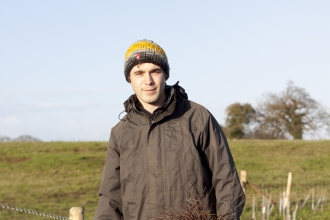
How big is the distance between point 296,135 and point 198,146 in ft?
154

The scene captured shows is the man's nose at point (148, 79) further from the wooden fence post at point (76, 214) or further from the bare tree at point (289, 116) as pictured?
the bare tree at point (289, 116)

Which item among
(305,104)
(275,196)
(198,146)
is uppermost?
(305,104)

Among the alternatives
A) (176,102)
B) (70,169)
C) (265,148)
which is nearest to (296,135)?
(265,148)

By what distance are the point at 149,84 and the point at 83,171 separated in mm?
21113

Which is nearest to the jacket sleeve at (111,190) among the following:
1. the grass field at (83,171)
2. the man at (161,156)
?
the man at (161,156)

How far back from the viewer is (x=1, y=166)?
25359 millimetres

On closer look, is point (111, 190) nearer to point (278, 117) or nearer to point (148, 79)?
point (148, 79)

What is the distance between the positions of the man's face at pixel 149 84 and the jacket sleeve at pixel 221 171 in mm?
298

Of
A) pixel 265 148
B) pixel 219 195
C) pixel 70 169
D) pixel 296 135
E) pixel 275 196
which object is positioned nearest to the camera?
pixel 219 195

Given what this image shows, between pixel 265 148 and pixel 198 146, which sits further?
pixel 265 148

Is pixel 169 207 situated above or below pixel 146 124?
below

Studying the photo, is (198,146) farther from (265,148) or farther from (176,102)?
(265,148)

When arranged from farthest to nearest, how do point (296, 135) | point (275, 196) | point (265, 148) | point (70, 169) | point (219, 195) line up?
point (296, 135) < point (265, 148) < point (70, 169) < point (275, 196) < point (219, 195)

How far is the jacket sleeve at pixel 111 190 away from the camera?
3309mm
